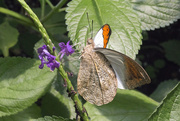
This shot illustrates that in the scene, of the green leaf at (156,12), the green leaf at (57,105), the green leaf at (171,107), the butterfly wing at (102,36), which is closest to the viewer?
the green leaf at (171,107)

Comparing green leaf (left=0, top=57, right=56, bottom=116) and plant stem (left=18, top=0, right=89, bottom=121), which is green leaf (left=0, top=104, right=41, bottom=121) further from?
plant stem (left=18, top=0, right=89, bottom=121)

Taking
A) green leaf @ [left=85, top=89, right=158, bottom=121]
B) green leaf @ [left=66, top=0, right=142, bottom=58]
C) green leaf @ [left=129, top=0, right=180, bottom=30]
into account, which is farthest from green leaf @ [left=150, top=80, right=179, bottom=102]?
green leaf @ [left=66, top=0, right=142, bottom=58]

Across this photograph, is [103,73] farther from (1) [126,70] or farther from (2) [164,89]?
(2) [164,89]

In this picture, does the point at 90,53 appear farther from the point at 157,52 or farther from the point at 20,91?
the point at 157,52

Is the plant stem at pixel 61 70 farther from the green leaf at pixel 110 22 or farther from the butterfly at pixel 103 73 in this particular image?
the green leaf at pixel 110 22

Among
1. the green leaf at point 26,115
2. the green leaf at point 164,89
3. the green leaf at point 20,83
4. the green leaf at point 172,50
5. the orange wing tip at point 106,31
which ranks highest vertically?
the orange wing tip at point 106,31

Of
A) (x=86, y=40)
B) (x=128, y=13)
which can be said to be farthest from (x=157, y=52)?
(x=86, y=40)

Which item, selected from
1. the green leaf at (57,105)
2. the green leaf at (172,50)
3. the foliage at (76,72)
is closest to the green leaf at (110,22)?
the foliage at (76,72)
